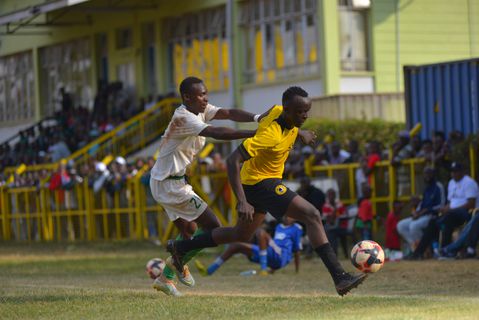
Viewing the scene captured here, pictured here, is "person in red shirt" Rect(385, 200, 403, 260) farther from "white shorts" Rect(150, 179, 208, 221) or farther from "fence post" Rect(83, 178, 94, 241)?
"fence post" Rect(83, 178, 94, 241)

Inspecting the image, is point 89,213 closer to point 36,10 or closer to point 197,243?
point 36,10

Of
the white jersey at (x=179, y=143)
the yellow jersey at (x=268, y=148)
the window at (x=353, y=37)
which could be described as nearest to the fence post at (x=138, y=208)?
the window at (x=353, y=37)

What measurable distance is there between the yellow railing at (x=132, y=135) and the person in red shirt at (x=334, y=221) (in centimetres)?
1545

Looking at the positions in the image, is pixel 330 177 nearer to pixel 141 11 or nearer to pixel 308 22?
pixel 308 22

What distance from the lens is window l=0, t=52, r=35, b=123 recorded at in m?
48.9

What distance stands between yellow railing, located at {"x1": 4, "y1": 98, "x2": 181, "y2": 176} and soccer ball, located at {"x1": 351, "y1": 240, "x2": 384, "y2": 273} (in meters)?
25.0

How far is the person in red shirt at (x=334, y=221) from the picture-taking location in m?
21.8

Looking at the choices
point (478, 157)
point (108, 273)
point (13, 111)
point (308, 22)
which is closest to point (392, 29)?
point (308, 22)

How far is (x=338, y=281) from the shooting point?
461 inches

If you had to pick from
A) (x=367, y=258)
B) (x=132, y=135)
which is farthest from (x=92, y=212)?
(x=367, y=258)

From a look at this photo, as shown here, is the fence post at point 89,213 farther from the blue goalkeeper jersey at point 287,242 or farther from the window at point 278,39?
the blue goalkeeper jersey at point 287,242

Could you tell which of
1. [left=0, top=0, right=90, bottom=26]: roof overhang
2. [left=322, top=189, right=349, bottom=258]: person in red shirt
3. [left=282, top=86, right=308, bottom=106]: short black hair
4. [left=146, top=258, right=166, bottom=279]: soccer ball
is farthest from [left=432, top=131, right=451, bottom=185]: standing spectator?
[left=0, top=0, right=90, bottom=26]: roof overhang

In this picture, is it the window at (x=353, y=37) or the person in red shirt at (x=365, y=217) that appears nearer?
the person in red shirt at (x=365, y=217)

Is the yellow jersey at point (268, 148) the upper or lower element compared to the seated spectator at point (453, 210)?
upper
